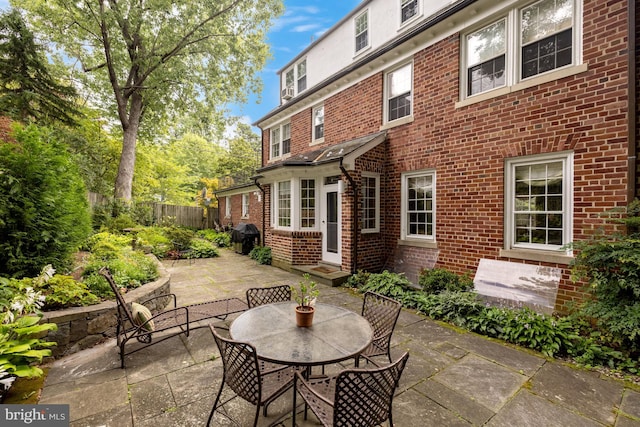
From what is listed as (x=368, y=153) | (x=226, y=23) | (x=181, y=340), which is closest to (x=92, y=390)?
(x=181, y=340)

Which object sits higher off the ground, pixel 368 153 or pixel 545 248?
pixel 368 153

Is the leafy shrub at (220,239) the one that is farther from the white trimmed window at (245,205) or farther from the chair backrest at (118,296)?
the chair backrest at (118,296)

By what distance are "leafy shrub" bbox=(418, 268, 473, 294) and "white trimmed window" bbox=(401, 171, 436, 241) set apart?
1.10 metres

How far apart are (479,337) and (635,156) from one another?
348 cm

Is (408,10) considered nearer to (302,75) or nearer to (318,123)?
(318,123)

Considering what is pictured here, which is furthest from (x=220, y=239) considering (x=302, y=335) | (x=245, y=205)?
(x=302, y=335)

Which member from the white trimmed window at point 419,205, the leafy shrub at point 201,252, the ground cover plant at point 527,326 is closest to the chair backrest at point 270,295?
the ground cover plant at point 527,326

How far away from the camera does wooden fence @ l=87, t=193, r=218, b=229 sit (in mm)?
16369

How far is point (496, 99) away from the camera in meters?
5.46

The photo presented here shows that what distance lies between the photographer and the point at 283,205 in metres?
9.40

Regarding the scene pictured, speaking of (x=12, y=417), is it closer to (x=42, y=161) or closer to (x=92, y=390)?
(x=92, y=390)

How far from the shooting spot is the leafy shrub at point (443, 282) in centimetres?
544

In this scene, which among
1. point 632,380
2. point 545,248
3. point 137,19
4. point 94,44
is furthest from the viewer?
point 94,44

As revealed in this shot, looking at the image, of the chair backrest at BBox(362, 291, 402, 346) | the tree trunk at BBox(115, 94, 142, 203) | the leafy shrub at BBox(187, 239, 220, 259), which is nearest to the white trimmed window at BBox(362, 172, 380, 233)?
the chair backrest at BBox(362, 291, 402, 346)
